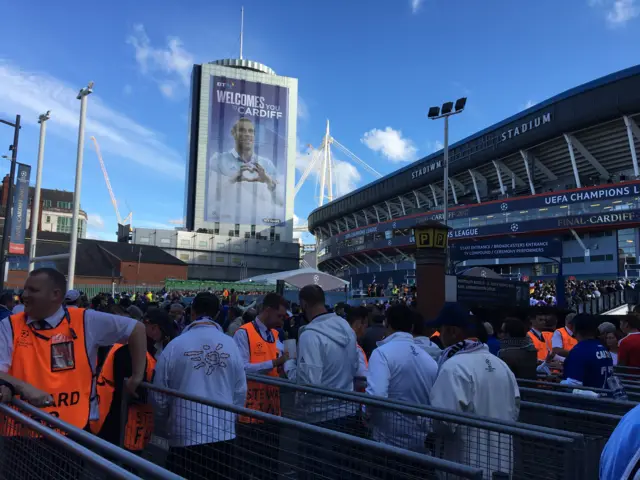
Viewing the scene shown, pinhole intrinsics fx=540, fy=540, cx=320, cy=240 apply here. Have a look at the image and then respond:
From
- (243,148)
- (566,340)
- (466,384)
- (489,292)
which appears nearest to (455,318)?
(466,384)

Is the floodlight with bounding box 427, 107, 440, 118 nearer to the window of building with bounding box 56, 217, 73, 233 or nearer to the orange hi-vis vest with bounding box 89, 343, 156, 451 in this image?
the orange hi-vis vest with bounding box 89, 343, 156, 451

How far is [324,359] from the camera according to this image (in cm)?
479

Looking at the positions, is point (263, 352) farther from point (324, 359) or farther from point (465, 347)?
point (465, 347)

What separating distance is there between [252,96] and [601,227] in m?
82.6

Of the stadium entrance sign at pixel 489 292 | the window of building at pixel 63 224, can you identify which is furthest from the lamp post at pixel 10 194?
the window of building at pixel 63 224

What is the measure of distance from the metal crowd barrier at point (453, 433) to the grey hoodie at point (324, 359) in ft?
0.04

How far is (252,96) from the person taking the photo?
110250 millimetres

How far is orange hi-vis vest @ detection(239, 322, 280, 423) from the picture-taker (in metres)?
5.00

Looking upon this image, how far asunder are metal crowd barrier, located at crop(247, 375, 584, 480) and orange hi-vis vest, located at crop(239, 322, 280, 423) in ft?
0.84

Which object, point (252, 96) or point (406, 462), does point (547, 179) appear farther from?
point (252, 96)

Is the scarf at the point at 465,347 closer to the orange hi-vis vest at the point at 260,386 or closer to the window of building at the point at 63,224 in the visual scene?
the orange hi-vis vest at the point at 260,386

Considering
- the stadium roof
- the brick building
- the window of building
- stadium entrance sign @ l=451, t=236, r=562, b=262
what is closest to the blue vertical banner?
stadium entrance sign @ l=451, t=236, r=562, b=262

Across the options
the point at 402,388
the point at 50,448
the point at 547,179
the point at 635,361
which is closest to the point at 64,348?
the point at 50,448

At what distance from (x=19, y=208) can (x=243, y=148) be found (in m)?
91.4
